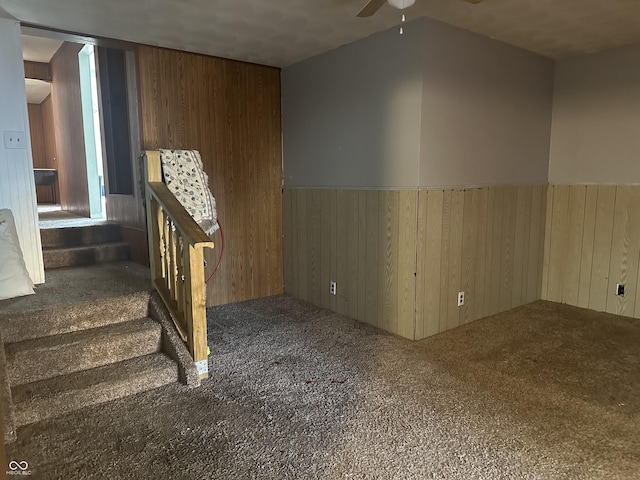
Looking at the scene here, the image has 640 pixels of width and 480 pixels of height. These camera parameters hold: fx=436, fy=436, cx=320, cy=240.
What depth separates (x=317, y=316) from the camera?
12.6ft

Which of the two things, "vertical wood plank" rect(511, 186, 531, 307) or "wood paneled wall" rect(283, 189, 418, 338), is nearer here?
"wood paneled wall" rect(283, 189, 418, 338)

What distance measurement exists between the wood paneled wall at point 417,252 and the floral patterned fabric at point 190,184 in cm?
103

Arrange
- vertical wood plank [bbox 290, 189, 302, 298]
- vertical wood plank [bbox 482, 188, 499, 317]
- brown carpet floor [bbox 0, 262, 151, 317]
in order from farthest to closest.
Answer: vertical wood plank [bbox 290, 189, 302, 298] < vertical wood plank [bbox 482, 188, 499, 317] < brown carpet floor [bbox 0, 262, 151, 317]

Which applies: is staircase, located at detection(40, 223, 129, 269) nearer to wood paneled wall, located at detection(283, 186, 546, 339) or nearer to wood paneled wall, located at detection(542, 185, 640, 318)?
wood paneled wall, located at detection(283, 186, 546, 339)

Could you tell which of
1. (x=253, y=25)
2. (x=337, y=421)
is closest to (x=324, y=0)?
(x=253, y=25)

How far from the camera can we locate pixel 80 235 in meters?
4.25

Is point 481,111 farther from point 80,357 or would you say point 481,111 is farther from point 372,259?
point 80,357

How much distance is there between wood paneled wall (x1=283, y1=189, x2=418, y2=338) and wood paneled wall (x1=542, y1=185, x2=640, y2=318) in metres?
1.86

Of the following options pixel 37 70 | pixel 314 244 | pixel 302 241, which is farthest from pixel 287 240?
pixel 37 70

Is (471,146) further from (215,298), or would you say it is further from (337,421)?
(215,298)

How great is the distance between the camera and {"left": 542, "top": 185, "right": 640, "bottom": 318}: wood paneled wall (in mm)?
3674

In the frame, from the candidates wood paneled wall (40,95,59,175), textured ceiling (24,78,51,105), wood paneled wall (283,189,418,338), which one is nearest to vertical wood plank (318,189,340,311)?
wood paneled wall (283,189,418,338)

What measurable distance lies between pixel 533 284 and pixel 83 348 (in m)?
3.82

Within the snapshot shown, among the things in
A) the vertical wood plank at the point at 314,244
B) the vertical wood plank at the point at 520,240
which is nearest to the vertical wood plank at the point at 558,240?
the vertical wood plank at the point at 520,240
